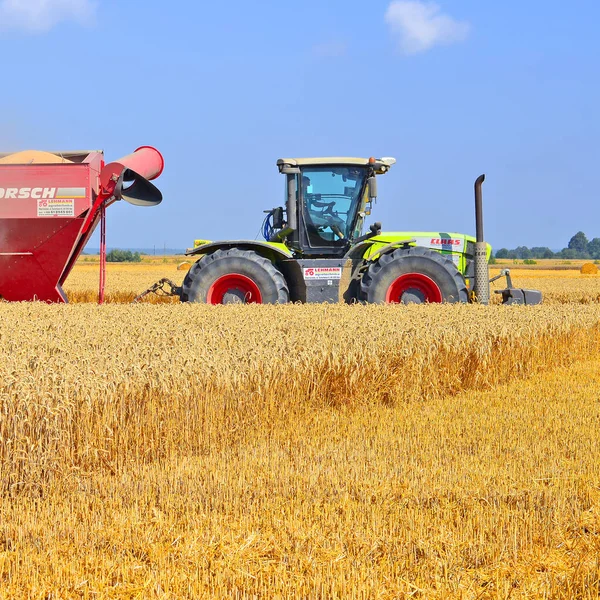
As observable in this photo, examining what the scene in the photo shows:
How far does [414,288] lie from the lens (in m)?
11.7

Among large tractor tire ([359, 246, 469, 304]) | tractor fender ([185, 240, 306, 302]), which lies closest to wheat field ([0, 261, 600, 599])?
large tractor tire ([359, 246, 469, 304])

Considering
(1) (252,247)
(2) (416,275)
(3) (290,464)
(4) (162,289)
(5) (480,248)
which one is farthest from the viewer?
(4) (162,289)

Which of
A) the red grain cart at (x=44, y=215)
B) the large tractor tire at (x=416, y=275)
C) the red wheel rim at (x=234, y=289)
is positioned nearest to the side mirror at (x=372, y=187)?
the large tractor tire at (x=416, y=275)

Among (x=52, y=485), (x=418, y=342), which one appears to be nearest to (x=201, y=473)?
(x=52, y=485)

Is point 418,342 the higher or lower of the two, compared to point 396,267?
lower

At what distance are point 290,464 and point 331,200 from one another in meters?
7.32

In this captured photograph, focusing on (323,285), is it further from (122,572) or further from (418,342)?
(122,572)

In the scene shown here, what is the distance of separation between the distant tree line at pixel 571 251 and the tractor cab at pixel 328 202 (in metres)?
101

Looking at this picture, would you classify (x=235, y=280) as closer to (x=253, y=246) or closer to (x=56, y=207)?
(x=253, y=246)

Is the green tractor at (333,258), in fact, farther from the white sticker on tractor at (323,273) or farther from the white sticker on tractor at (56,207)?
the white sticker on tractor at (56,207)

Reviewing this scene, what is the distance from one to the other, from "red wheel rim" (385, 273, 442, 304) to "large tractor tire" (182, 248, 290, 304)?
5.06ft

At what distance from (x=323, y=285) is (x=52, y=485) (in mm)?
7417

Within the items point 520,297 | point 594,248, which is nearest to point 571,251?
point 594,248

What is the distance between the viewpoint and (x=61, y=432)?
4766 mm
